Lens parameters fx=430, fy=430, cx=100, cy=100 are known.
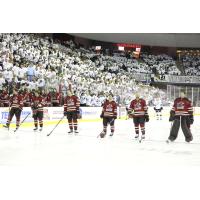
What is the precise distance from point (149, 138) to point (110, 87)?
2025 millimetres

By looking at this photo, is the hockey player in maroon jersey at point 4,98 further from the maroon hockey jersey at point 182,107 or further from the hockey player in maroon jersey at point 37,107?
the maroon hockey jersey at point 182,107

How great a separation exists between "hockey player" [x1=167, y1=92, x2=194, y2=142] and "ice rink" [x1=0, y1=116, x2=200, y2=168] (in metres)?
0.26

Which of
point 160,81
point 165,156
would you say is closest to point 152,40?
point 160,81

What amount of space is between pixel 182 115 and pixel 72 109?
2.64m

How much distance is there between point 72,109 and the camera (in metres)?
9.49

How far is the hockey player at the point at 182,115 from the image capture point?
25.9 feet

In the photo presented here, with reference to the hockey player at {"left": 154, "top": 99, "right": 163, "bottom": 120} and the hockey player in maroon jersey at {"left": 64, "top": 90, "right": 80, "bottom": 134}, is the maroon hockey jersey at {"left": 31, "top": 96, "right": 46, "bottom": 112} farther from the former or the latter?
the hockey player at {"left": 154, "top": 99, "right": 163, "bottom": 120}

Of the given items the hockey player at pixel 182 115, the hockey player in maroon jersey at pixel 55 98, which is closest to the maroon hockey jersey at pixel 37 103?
the hockey player in maroon jersey at pixel 55 98

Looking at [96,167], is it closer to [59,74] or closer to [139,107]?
[139,107]

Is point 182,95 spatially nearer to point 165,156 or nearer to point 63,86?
point 165,156

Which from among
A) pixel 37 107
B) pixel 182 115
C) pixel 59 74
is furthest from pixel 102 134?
pixel 59 74

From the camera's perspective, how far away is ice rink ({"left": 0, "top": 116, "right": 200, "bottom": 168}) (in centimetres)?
630

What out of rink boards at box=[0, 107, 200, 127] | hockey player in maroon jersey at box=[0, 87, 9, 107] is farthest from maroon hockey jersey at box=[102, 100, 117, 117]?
hockey player in maroon jersey at box=[0, 87, 9, 107]

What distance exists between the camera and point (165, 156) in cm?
674
